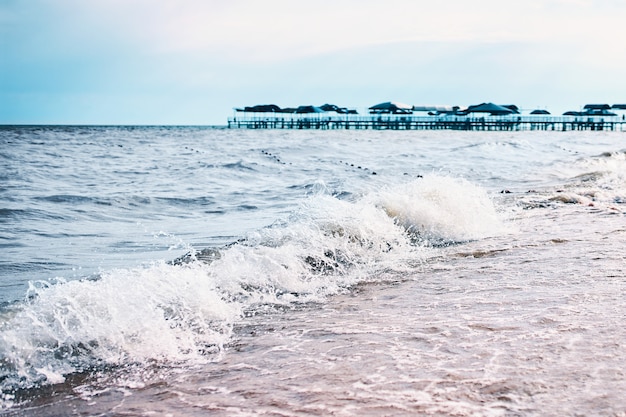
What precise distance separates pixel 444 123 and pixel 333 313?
68.6 meters

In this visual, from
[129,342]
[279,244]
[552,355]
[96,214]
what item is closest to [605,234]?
[279,244]

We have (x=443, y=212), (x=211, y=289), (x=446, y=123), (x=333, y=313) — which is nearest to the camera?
(x=333, y=313)

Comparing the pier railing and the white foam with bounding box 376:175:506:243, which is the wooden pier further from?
the white foam with bounding box 376:175:506:243

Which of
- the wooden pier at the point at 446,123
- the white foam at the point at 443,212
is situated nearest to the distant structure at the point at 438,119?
the wooden pier at the point at 446,123

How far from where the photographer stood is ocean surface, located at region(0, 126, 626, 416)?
2197mm

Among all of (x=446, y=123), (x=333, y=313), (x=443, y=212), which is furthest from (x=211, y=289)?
(x=446, y=123)

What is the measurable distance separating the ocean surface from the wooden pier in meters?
63.6

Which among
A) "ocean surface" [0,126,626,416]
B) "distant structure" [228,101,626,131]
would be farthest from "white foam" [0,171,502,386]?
"distant structure" [228,101,626,131]

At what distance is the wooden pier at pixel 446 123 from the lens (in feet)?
220

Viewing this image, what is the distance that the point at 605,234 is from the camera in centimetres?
498

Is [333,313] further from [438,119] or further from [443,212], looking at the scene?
[438,119]

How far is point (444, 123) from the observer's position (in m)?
69.6

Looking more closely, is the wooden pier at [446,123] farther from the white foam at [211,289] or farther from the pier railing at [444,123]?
the white foam at [211,289]

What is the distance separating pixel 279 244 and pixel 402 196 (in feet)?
6.12
